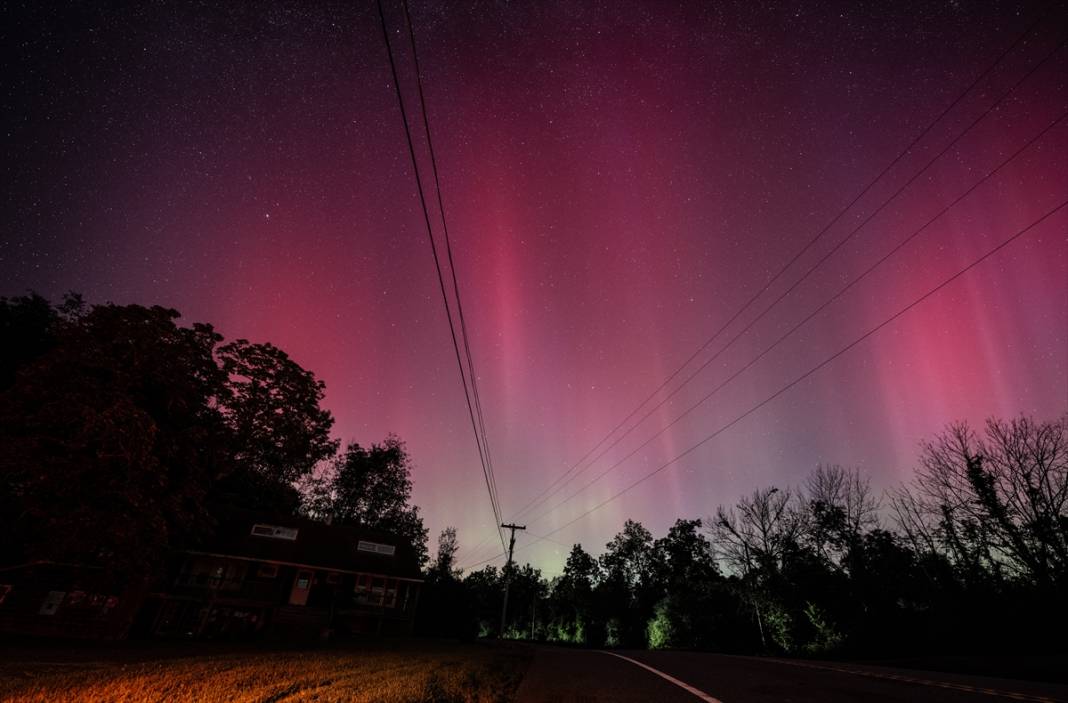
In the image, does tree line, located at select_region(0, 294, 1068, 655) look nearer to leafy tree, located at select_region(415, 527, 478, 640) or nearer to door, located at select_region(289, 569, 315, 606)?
door, located at select_region(289, 569, 315, 606)

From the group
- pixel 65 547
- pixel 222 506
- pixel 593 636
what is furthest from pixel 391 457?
pixel 65 547

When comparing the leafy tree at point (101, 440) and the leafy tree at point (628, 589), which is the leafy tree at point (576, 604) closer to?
the leafy tree at point (628, 589)

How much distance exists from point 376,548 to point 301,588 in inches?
245

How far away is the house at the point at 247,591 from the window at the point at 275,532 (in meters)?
0.07

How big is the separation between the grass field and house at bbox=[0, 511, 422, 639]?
10351 mm

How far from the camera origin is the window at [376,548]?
35438mm

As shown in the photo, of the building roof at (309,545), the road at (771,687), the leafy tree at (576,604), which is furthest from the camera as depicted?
the leafy tree at (576,604)

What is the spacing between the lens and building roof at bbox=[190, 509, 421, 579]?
29859 millimetres

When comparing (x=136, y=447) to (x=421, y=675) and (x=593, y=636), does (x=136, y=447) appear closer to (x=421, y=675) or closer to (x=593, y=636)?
(x=421, y=675)

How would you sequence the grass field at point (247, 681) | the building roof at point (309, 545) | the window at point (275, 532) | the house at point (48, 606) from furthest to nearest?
the window at point (275, 532)
the building roof at point (309, 545)
the house at point (48, 606)
the grass field at point (247, 681)

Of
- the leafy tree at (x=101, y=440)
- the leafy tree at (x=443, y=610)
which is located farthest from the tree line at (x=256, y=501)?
the leafy tree at (x=443, y=610)

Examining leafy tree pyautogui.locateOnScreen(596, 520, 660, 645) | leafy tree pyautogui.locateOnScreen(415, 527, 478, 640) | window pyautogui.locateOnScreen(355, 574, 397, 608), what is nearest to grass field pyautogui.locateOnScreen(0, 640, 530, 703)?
window pyautogui.locateOnScreen(355, 574, 397, 608)

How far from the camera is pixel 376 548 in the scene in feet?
118

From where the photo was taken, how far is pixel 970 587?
24688mm
